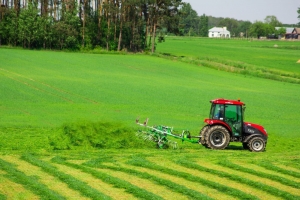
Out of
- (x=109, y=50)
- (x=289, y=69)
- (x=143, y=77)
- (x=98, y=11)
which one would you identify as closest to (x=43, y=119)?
(x=143, y=77)

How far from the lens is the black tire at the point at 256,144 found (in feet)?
78.6

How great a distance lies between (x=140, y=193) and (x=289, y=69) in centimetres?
6467

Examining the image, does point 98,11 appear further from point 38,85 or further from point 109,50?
point 38,85

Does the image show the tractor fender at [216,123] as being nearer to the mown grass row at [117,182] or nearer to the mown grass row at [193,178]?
the mown grass row at [193,178]

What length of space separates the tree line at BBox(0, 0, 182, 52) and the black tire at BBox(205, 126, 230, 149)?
60.4 meters

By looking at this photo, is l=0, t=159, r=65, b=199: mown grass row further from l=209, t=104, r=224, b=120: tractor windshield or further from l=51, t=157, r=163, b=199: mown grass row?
l=209, t=104, r=224, b=120: tractor windshield

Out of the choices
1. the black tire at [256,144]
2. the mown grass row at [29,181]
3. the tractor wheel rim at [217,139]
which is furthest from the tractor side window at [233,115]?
the mown grass row at [29,181]

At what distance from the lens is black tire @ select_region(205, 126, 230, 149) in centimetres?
2334

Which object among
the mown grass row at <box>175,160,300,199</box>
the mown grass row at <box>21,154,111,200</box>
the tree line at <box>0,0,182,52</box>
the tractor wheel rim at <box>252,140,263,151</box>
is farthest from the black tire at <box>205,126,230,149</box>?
the tree line at <box>0,0,182,52</box>

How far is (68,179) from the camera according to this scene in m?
16.8

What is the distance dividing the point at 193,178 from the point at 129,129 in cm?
686

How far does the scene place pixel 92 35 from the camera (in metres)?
88.8

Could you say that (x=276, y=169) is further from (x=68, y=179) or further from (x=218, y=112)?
→ (x=68, y=179)

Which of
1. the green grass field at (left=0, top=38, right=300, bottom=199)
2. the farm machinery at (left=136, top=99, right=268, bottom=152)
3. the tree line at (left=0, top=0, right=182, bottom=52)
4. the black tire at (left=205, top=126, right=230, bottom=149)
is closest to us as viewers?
the green grass field at (left=0, top=38, right=300, bottom=199)
